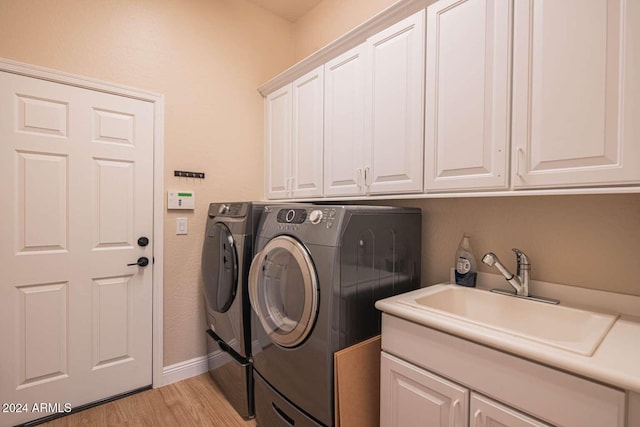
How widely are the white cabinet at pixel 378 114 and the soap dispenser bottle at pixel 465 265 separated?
426 millimetres

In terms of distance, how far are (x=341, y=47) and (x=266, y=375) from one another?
6.53 feet

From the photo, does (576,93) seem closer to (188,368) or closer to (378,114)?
(378,114)

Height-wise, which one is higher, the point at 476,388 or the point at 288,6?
the point at 288,6

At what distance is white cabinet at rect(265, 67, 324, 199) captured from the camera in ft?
6.79

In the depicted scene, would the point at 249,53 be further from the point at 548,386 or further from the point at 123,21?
the point at 548,386

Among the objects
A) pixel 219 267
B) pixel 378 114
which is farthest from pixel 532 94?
pixel 219 267

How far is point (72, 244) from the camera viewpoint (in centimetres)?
187

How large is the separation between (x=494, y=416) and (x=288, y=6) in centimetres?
314

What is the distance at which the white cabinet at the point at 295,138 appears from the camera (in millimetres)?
2068

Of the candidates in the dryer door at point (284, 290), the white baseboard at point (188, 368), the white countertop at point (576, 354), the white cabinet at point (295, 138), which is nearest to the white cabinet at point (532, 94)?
the white countertop at point (576, 354)

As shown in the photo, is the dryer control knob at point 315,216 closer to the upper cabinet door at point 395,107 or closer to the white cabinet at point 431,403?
the upper cabinet door at point 395,107

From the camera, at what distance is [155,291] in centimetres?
216

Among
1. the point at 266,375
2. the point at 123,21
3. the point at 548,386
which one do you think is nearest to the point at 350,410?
the point at 266,375

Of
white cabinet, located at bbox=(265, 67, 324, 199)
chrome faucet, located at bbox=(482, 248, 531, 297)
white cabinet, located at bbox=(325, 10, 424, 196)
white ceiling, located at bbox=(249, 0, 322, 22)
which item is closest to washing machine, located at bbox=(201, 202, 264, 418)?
white cabinet, located at bbox=(265, 67, 324, 199)
